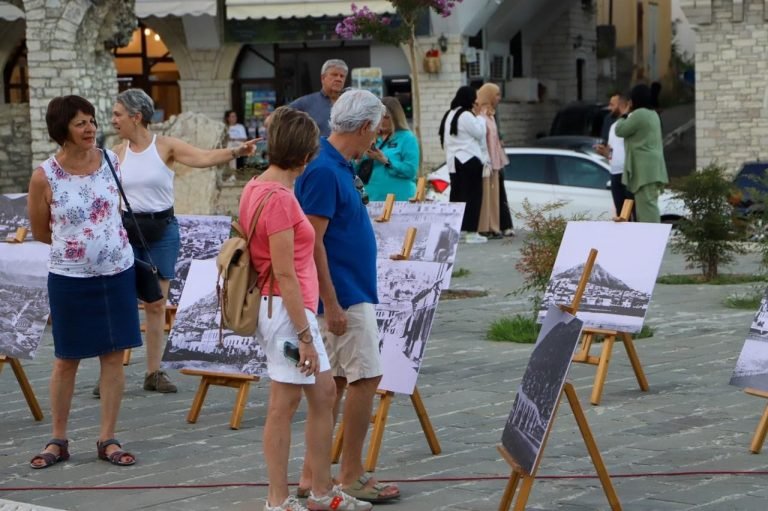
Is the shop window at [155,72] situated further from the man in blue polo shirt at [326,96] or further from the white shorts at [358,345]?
the white shorts at [358,345]

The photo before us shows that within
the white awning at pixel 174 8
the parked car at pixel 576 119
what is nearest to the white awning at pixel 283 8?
the white awning at pixel 174 8

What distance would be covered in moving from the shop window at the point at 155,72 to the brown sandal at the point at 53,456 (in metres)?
26.8

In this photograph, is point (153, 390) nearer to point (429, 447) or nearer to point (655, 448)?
point (429, 447)

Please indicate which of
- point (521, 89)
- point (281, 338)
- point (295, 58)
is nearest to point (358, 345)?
point (281, 338)

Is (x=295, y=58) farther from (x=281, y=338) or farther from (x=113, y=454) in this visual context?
(x=281, y=338)

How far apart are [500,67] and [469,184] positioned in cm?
1606

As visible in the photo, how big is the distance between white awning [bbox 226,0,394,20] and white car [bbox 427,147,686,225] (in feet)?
35.2

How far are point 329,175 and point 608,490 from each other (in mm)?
1643

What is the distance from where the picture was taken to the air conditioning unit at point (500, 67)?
3312 centimetres

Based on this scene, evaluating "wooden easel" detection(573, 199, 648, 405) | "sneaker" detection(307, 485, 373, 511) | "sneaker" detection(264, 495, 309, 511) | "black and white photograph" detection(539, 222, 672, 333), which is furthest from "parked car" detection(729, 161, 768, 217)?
"sneaker" detection(264, 495, 309, 511)

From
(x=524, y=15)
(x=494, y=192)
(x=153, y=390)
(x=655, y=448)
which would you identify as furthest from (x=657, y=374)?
(x=524, y=15)

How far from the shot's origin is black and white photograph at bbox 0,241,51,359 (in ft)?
27.6

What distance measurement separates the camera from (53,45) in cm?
2205

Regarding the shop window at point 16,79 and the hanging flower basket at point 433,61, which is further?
the shop window at point 16,79
